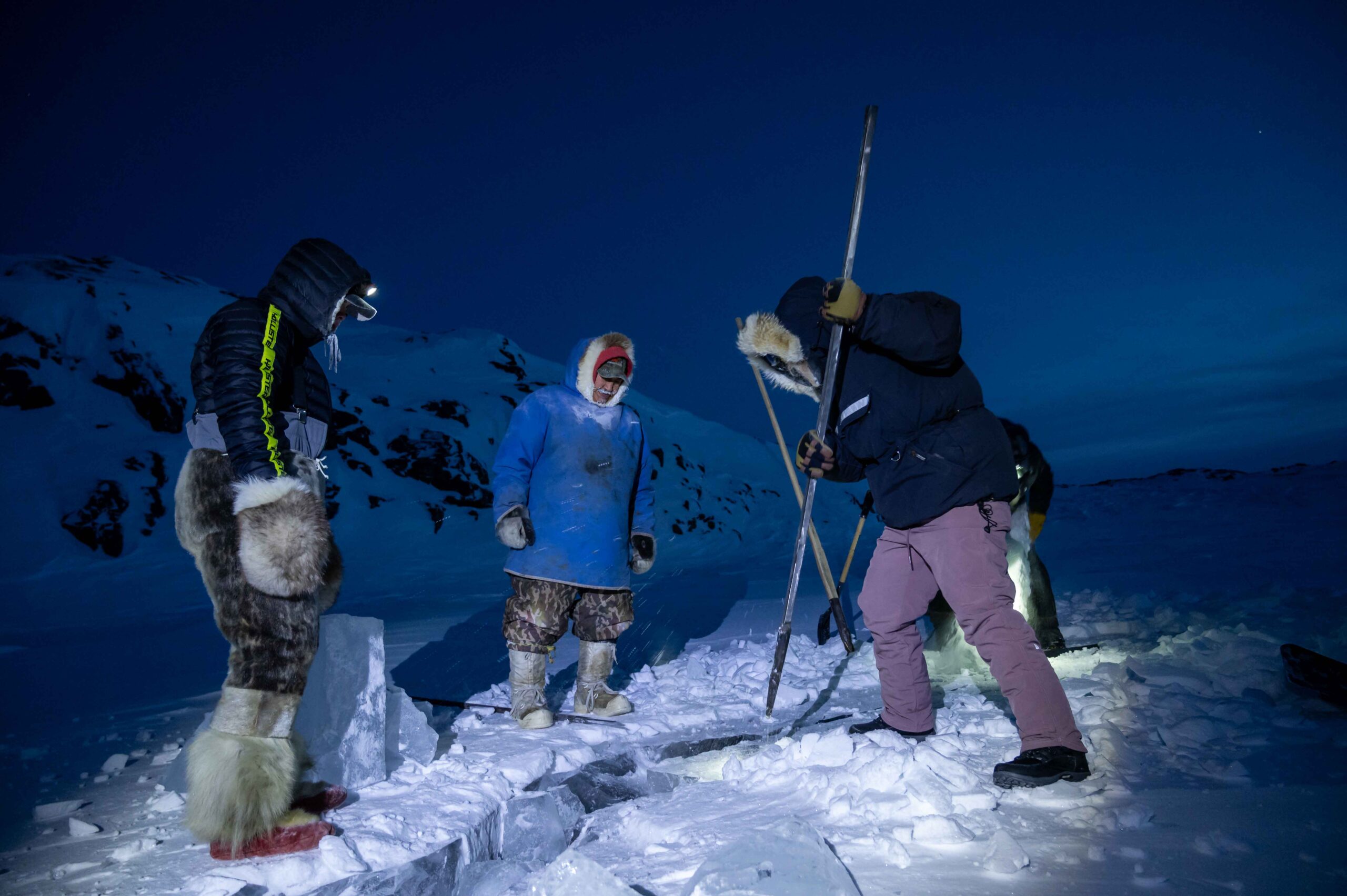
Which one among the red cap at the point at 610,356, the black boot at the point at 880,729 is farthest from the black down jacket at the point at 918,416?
the red cap at the point at 610,356

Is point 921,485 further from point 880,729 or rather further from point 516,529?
point 516,529

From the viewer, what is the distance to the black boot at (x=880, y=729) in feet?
9.41

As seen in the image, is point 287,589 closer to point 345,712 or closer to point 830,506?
point 345,712

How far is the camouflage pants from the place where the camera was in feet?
11.3

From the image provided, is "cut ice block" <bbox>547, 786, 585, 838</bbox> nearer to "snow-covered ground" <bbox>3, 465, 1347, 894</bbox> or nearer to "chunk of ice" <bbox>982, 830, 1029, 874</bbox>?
"snow-covered ground" <bbox>3, 465, 1347, 894</bbox>

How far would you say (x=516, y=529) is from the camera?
3330 mm

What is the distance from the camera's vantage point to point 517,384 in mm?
21281

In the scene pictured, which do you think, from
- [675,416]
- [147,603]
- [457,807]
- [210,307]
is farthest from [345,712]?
[675,416]

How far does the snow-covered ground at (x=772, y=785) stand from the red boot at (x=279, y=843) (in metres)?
0.04

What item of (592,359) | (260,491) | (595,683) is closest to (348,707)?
(260,491)

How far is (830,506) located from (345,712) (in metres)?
21.7

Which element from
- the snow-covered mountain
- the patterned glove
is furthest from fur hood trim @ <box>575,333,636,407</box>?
the snow-covered mountain

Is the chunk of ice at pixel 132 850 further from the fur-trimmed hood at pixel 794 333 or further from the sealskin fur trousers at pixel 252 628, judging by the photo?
the fur-trimmed hood at pixel 794 333

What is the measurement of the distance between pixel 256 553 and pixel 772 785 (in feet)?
5.79
